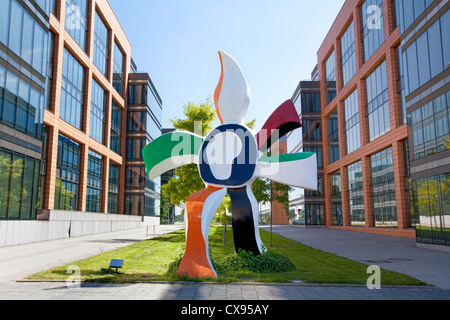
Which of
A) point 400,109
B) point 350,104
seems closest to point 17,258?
point 400,109

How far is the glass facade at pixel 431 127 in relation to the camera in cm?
1648

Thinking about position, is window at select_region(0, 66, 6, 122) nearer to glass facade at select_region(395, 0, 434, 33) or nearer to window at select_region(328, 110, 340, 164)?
glass facade at select_region(395, 0, 434, 33)

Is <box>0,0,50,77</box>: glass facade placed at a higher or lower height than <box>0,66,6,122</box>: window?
higher

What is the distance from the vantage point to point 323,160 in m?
47.7

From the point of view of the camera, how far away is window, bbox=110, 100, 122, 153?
42.1m

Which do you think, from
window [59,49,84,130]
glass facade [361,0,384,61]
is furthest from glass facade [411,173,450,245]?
window [59,49,84,130]

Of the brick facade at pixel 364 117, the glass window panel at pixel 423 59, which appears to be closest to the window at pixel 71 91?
the glass window panel at pixel 423 59

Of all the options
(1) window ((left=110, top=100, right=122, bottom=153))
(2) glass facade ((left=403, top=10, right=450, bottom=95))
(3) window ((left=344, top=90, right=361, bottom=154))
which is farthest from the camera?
(1) window ((left=110, top=100, right=122, bottom=153))

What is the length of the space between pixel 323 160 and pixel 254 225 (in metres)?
40.0

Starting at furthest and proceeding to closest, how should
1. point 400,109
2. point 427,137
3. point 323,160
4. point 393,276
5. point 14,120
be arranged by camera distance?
point 323,160 < point 400,109 < point 14,120 < point 427,137 < point 393,276

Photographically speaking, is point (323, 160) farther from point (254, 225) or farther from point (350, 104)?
point (254, 225)

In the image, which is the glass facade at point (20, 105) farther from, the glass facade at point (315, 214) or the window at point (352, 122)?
the glass facade at point (315, 214)

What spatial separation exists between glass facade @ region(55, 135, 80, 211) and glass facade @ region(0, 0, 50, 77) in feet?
25.4
